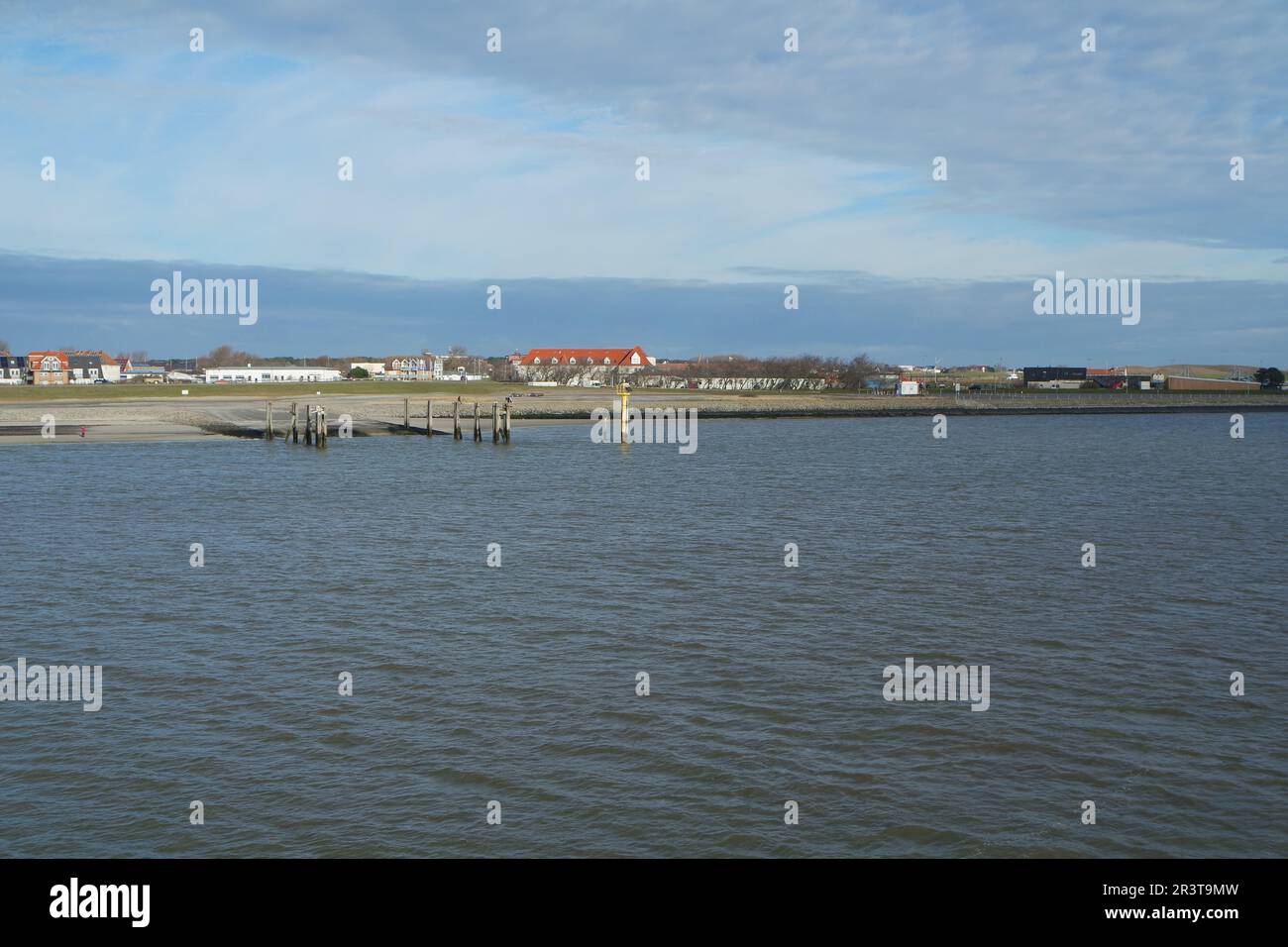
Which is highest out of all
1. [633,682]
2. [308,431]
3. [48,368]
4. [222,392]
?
[48,368]

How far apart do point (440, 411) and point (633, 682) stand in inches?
3518

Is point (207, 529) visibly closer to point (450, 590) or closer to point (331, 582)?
point (331, 582)

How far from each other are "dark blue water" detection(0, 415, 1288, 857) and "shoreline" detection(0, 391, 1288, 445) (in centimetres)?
4338

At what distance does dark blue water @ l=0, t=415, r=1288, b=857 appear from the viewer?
11820 mm

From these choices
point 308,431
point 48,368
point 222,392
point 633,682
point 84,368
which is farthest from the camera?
point 84,368

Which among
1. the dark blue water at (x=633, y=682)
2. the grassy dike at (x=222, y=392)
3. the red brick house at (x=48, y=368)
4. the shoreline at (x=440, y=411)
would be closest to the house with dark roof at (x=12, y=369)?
the red brick house at (x=48, y=368)

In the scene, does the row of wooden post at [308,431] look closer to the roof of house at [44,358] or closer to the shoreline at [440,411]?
the shoreline at [440,411]

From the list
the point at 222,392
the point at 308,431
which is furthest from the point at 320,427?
the point at 222,392

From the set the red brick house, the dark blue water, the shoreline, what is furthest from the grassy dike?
the dark blue water

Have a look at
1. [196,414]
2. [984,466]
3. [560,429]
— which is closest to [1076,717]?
[984,466]

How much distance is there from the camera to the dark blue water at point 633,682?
1182 cm

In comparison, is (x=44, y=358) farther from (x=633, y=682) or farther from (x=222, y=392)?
(x=633, y=682)

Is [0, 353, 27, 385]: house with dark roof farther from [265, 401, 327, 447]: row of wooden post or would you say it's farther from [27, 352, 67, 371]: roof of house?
[265, 401, 327, 447]: row of wooden post

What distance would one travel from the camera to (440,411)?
103750 mm
